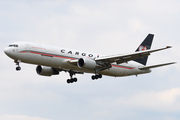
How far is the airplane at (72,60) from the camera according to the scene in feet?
151

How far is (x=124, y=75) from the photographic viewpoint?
55.0 m

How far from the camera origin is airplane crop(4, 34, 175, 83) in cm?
4612

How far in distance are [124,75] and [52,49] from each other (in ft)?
43.0

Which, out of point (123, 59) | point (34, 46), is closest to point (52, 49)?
point (34, 46)

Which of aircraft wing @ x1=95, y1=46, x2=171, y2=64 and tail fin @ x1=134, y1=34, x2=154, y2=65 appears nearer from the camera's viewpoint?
aircraft wing @ x1=95, y1=46, x2=171, y2=64

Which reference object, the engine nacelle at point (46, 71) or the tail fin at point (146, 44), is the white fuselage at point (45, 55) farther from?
the tail fin at point (146, 44)

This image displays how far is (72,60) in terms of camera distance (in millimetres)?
48844

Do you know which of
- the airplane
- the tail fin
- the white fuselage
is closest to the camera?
the white fuselage

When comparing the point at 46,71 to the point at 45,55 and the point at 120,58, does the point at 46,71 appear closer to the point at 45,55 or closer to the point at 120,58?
the point at 45,55

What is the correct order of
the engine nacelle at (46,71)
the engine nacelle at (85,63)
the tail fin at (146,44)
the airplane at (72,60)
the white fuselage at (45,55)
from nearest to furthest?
the white fuselage at (45,55)
the airplane at (72,60)
the engine nacelle at (85,63)
the engine nacelle at (46,71)
the tail fin at (146,44)

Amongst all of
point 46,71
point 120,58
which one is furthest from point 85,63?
point 46,71

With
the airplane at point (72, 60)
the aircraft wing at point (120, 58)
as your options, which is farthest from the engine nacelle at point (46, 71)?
the aircraft wing at point (120, 58)

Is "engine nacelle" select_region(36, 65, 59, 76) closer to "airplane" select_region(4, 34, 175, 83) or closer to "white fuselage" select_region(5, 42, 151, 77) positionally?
"airplane" select_region(4, 34, 175, 83)

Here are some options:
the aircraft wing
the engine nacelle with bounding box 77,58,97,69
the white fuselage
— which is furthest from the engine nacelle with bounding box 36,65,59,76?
the aircraft wing
